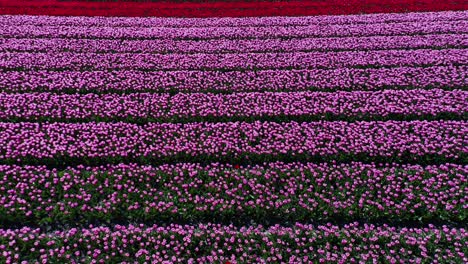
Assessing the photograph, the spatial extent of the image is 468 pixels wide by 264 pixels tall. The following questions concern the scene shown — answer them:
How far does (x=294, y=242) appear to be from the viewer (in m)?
6.27

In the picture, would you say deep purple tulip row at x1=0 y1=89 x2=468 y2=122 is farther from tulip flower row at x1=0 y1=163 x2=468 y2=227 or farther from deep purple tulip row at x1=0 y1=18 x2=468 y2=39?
deep purple tulip row at x1=0 y1=18 x2=468 y2=39

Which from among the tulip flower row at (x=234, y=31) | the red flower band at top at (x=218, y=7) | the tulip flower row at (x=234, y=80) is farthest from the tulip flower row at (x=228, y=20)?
the tulip flower row at (x=234, y=80)

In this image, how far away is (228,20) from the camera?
19766 mm

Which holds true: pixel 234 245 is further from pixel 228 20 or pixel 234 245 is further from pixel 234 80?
pixel 228 20

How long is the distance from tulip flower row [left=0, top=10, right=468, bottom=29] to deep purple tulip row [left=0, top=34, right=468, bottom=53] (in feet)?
9.93

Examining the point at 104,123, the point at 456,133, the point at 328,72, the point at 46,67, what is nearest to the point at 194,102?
the point at 104,123

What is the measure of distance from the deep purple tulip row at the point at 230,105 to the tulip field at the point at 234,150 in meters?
0.06

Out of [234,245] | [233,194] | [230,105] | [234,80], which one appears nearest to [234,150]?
[233,194]

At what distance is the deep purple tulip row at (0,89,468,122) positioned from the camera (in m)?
10.1

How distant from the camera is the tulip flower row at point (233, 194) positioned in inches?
271

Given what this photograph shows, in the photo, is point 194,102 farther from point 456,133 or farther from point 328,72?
point 456,133

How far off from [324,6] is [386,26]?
5.49 metres

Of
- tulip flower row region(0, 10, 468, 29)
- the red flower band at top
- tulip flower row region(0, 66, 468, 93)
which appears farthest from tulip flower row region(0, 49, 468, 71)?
the red flower band at top

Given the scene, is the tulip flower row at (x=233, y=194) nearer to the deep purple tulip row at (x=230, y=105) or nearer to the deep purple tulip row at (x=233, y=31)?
the deep purple tulip row at (x=230, y=105)
